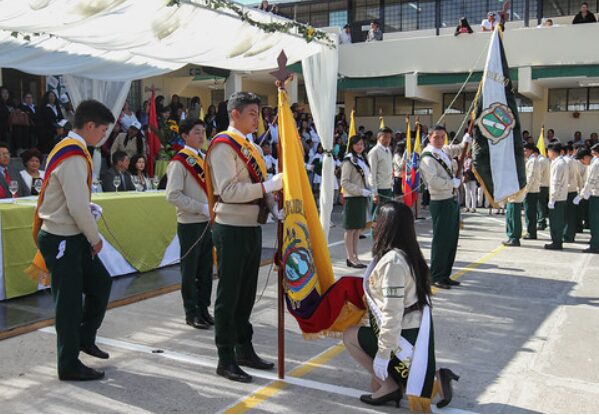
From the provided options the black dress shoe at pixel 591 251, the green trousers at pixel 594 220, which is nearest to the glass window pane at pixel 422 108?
the green trousers at pixel 594 220

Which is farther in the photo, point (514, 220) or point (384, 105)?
point (384, 105)

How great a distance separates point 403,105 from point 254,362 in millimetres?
20962

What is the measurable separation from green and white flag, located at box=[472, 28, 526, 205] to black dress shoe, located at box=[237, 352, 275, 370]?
423cm

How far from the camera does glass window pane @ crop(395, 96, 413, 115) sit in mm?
23906

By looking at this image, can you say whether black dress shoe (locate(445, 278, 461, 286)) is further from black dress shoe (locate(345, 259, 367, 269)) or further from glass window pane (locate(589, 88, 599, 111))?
glass window pane (locate(589, 88, 599, 111))

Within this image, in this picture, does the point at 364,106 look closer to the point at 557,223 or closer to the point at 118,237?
the point at 557,223

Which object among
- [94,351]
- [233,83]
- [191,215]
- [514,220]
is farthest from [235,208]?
[233,83]

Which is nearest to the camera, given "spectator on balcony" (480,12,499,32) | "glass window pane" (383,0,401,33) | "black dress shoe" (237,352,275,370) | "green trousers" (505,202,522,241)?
"black dress shoe" (237,352,275,370)

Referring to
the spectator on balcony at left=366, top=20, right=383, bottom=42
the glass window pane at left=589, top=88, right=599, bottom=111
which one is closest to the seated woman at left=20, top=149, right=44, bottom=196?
the spectator on balcony at left=366, top=20, right=383, bottom=42

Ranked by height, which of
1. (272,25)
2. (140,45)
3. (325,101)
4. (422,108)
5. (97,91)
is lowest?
(325,101)

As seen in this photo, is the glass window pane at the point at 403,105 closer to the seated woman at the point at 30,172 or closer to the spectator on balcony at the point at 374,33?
the spectator on balcony at the point at 374,33

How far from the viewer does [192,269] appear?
17.7 feet

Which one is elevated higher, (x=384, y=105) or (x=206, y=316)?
(x=384, y=105)

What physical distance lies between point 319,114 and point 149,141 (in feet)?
15.7
